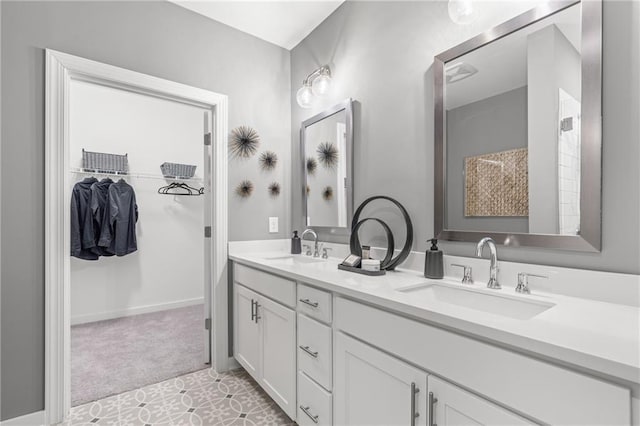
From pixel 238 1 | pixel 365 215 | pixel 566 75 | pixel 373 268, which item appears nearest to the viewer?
pixel 566 75

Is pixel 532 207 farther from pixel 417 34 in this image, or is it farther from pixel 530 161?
pixel 417 34

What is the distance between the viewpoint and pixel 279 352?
1712 mm

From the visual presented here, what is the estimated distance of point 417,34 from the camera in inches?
65.4

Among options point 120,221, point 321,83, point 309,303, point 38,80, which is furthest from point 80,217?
point 309,303

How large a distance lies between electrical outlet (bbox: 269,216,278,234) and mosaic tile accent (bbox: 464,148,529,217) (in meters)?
1.62

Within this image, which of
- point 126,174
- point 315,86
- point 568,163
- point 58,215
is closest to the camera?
point 568,163

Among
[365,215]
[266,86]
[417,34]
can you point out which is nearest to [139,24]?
[266,86]

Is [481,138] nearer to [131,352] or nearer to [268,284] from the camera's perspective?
[268,284]

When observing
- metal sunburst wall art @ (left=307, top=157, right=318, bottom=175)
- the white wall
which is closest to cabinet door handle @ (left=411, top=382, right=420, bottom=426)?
metal sunburst wall art @ (left=307, top=157, right=318, bottom=175)

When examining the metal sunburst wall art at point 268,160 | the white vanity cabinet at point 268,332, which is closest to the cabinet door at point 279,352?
the white vanity cabinet at point 268,332

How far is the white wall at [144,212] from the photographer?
3.34 m

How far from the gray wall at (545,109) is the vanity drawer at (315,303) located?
0.92 metres

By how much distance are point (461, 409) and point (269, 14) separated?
2646mm

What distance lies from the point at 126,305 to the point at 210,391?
2.18 meters
